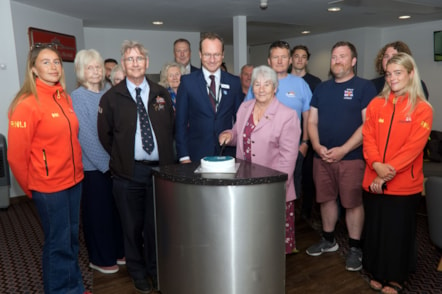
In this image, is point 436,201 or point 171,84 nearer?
point 436,201

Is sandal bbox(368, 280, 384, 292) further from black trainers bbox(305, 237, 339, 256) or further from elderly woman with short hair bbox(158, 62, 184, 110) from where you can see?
elderly woman with short hair bbox(158, 62, 184, 110)

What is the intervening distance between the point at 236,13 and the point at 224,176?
4.94 meters

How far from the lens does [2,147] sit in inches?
184

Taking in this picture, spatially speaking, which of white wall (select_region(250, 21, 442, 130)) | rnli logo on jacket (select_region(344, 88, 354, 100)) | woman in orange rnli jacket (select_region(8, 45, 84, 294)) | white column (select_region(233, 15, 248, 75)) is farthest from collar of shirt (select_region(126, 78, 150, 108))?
white wall (select_region(250, 21, 442, 130))

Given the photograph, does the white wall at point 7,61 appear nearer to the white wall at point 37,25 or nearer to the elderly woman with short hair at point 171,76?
the white wall at point 37,25

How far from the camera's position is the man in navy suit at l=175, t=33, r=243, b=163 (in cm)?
275

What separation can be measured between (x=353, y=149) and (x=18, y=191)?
447 centimetres

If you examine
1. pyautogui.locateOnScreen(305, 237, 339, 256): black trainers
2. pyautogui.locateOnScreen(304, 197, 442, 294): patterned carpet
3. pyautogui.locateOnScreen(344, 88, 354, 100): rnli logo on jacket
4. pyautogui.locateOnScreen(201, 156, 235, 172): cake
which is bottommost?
pyautogui.locateOnScreen(304, 197, 442, 294): patterned carpet

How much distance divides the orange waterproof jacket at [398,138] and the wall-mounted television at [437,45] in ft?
20.6

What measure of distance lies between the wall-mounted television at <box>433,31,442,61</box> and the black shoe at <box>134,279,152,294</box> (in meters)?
7.46

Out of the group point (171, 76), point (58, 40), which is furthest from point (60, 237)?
point (58, 40)

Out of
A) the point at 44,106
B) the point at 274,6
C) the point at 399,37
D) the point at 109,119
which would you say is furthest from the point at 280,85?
the point at 399,37

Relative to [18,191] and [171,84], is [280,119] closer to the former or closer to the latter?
[171,84]

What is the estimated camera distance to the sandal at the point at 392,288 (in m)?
2.55
